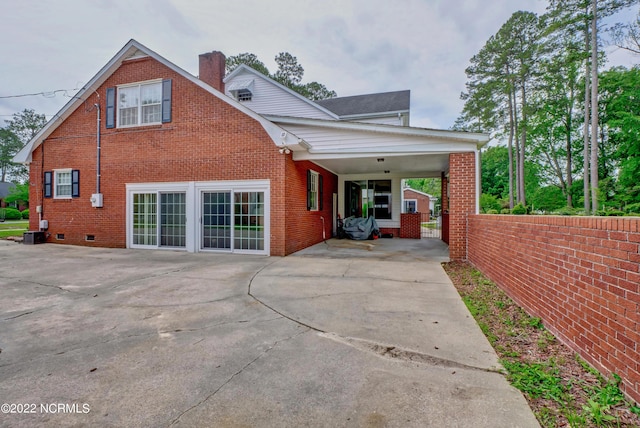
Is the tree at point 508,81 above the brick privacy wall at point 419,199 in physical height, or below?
above

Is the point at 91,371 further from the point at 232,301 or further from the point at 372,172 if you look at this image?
the point at 372,172

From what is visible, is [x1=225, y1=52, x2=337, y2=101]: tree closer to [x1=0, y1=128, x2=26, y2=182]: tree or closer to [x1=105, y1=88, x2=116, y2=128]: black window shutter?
[x1=105, y1=88, x2=116, y2=128]: black window shutter

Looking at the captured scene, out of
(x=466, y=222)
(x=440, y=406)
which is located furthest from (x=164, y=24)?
(x=440, y=406)

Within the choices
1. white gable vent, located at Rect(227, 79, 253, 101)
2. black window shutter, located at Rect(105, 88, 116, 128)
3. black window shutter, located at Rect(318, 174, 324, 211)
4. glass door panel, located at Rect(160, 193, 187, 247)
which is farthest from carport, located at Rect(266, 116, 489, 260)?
white gable vent, located at Rect(227, 79, 253, 101)

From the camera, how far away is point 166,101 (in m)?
9.66

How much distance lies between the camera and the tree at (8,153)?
44906 millimetres

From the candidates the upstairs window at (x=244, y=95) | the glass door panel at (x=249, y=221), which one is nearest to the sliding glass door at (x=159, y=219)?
the glass door panel at (x=249, y=221)

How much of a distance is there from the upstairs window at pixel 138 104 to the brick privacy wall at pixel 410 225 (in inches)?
425

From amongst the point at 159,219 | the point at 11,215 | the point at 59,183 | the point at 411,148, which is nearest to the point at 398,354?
the point at 411,148

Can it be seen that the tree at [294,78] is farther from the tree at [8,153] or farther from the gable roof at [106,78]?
the tree at [8,153]

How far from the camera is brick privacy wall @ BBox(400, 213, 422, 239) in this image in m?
14.3

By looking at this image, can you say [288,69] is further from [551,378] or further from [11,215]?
[11,215]

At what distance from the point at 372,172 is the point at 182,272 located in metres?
9.57

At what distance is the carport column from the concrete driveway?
2.81 metres
